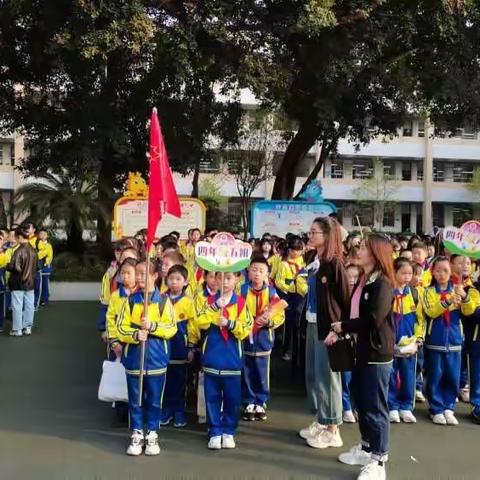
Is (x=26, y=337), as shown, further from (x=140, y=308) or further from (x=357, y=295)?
(x=357, y=295)

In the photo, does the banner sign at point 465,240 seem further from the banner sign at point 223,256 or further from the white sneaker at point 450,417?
the banner sign at point 223,256

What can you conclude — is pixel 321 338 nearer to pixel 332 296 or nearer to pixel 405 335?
pixel 332 296

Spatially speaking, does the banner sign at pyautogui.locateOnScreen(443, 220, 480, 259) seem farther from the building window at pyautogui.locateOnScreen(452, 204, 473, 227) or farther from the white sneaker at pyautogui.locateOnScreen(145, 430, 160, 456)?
the building window at pyautogui.locateOnScreen(452, 204, 473, 227)

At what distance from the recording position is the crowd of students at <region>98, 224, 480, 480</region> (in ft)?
13.6

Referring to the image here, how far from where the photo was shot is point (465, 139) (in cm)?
3912

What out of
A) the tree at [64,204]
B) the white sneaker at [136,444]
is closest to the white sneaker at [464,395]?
the white sneaker at [136,444]

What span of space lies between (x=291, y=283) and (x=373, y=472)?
3.48 meters

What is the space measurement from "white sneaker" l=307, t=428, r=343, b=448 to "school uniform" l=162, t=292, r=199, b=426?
116 centimetres

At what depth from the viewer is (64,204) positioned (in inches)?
700

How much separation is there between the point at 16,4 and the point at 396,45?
817 centimetres

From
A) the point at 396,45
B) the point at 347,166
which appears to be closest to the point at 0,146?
the point at 347,166

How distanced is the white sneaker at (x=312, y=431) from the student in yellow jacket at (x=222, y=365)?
0.62 metres

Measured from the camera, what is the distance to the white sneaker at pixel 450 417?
17.8 ft

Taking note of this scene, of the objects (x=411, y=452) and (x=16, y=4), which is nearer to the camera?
(x=411, y=452)
